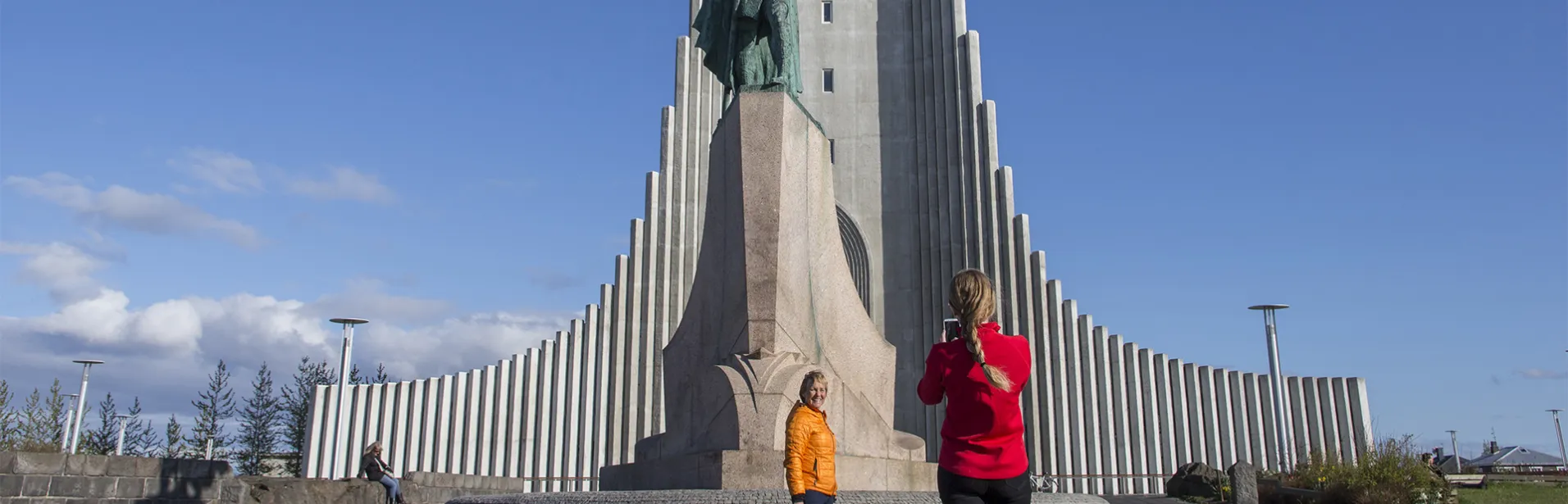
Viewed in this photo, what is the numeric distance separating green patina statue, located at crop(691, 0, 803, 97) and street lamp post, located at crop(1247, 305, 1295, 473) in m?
12.3

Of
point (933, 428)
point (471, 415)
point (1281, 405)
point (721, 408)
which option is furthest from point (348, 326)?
point (1281, 405)

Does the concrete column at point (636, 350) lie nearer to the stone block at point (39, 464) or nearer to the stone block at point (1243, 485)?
the stone block at point (39, 464)

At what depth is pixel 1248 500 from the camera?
12734mm

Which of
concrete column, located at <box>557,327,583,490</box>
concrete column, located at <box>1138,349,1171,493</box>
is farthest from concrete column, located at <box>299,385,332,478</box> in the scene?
concrete column, located at <box>1138,349,1171,493</box>

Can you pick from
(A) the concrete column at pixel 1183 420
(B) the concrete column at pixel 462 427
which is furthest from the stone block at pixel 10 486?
(A) the concrete column at pixel 1183 420

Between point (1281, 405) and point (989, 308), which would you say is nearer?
point (989, 308)

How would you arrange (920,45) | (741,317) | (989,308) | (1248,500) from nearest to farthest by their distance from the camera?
1. (989,308)
2. (741,317)
3. (1248,500)
4. (920,45)

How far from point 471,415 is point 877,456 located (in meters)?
14.4

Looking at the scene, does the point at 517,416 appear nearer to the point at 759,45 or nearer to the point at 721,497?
the point at 759,45

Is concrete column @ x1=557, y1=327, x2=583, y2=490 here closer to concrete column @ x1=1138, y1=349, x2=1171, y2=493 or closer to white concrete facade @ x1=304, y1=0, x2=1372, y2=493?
white concrete facade @ x1=304, y1=0, x2=1372, y2=493

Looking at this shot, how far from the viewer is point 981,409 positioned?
9.65 ft

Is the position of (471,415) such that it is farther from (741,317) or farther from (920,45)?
(741,317)

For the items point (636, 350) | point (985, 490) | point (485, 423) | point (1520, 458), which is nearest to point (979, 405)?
point (985, 490)

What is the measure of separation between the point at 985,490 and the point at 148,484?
10672 mm
